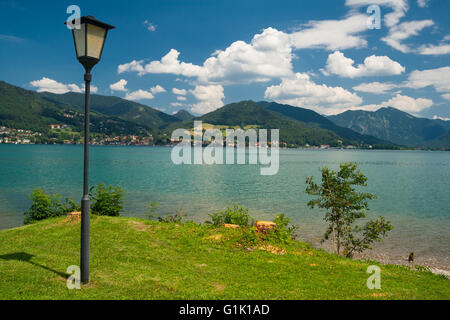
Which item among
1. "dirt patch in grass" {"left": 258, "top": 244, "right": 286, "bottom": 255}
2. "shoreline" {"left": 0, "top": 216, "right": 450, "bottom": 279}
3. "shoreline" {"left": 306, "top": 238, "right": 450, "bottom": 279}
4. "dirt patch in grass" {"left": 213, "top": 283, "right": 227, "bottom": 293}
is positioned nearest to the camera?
"dirt patch in grass" {"left": 213, "top": 283, "right": 227, "bottom": 293}

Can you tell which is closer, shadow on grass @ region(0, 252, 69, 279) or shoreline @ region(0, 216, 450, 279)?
shadow on grass @ region(0, 252, 69, 279)

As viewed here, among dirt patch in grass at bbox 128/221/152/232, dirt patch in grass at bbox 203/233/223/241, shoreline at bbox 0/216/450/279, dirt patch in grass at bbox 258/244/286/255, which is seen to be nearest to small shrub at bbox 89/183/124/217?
dirt patch in grass at bbox 128/221/152/232

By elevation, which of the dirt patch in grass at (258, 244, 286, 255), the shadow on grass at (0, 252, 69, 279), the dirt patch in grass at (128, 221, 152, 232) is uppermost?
the dirt patch in grass at (128, 221, 152, 232)

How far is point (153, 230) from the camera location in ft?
48.8

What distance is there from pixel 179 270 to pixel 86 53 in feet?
25.1

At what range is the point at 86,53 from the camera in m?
8.53

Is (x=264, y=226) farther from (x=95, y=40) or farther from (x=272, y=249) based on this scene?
(x=95, y=40)

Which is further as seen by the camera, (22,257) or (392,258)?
(392,258)

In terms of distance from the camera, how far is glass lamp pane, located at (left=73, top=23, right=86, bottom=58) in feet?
27.9

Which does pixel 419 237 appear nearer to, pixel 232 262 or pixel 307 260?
pixel 307 260

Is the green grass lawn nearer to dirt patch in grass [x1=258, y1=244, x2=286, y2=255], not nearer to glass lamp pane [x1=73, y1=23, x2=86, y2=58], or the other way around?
dirt patch in grass [x1=258, y1=244, x2=286, y2=255]

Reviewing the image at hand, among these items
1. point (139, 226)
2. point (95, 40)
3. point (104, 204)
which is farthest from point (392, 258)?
point (95, 40)

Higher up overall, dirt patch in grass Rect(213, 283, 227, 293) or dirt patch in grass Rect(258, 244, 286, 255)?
dirt patch in grass Rect(213, 283, 227, 293)
